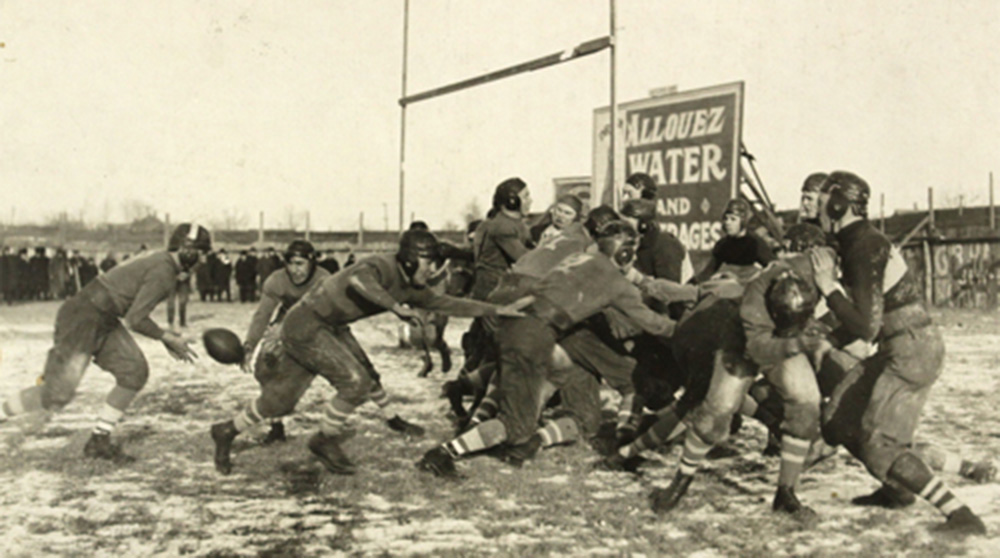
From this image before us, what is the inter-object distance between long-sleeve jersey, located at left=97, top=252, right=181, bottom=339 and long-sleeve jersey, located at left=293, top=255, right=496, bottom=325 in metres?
1.09

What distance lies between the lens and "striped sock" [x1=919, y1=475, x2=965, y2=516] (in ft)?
14.5

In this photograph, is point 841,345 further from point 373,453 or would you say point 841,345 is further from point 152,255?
point 152,255


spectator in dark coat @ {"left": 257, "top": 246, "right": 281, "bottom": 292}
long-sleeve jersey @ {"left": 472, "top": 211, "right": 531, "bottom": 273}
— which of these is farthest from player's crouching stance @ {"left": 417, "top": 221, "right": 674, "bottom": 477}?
spectator in dark coat @ {"left": 257, "top": 246, "right": 281, "bottom": 292}

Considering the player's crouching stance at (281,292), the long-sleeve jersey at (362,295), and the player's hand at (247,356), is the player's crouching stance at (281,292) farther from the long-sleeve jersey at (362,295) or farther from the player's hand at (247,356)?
the long-sleeve jersey at (362,295)

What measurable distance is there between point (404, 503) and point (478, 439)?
653 millimetres

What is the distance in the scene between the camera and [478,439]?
558 cm

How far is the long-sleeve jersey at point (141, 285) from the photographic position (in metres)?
6.21


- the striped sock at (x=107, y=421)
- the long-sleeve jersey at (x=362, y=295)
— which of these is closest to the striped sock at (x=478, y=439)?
the long-sleeve jersey at (x=362, y=295)

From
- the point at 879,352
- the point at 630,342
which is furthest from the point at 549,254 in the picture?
the point at 879,352

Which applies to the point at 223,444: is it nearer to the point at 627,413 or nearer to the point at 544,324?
the point at 544,324

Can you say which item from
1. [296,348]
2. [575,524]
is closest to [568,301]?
[575,524]

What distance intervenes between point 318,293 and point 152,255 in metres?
1.41

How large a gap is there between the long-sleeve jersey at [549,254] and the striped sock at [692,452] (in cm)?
159

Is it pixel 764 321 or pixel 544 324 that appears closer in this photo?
pixel 764 321
